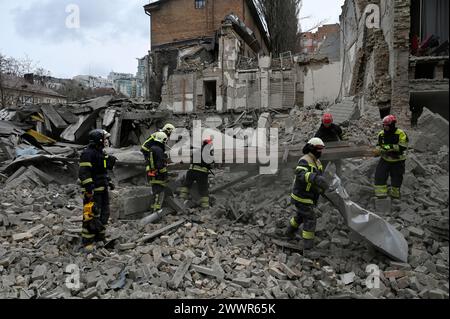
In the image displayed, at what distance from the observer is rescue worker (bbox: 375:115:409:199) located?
5.24 meters

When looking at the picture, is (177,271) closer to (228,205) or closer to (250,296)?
(250,296)

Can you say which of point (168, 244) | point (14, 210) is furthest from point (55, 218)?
point (168, 244)

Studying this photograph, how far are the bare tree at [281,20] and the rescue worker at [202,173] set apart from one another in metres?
22.1

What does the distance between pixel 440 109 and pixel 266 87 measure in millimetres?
16350

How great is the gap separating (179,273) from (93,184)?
1962 millimetres

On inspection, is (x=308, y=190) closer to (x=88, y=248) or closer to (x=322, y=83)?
(x=88, y=248)

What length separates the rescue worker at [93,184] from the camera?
16.1 ft

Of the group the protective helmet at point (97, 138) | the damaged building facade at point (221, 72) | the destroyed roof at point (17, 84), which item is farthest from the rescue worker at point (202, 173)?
the destroyed roof at point (17, 84)

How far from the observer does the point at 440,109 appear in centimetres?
243

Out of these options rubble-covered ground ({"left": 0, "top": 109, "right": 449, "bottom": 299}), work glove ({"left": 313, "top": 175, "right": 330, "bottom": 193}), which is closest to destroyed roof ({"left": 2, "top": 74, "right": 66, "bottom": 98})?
rubble-covered ground ({"left": 0, "top": 109, "right": 449, "bottom": 299})

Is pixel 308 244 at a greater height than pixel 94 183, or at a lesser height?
lesser

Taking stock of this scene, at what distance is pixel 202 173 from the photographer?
6617 millimetres

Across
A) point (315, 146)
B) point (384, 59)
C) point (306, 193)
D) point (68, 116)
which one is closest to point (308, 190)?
point (306, 193)

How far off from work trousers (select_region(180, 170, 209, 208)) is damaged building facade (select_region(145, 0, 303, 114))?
485 inches
